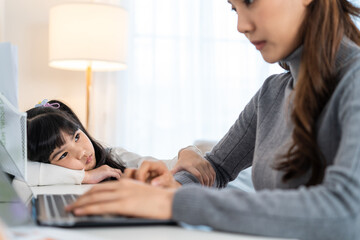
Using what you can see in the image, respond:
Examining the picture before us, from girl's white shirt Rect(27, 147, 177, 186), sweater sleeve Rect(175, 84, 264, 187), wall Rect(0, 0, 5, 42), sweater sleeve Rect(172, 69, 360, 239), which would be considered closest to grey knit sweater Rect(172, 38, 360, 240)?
sweater sleeve Rect(172, 69, 360, 239)

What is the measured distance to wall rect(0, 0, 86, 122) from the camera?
9.91ft

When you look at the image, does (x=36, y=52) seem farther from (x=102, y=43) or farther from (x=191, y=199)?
(x=191, y=199)

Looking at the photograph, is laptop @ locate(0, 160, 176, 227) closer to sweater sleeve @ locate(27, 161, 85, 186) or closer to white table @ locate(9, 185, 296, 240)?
white table @ locate(9, 185, 296, 240)

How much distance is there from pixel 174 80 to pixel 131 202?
105 inches

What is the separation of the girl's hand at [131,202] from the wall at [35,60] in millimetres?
2571

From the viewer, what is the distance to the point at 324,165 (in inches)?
28.5

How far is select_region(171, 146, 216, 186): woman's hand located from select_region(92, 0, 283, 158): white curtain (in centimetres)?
206

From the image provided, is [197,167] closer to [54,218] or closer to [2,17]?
[54,218]

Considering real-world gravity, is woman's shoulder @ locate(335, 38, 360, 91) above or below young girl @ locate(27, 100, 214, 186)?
above

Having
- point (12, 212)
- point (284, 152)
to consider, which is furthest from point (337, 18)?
point (12, 212)

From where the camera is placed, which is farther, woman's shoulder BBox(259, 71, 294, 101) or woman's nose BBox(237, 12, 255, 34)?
woman's shoulder BBox(259, 71, 294, 101)

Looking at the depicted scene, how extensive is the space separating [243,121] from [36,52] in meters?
2.27

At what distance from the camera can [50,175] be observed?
1.29 meters

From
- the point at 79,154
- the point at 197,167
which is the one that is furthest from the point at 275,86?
the point at 79,154
